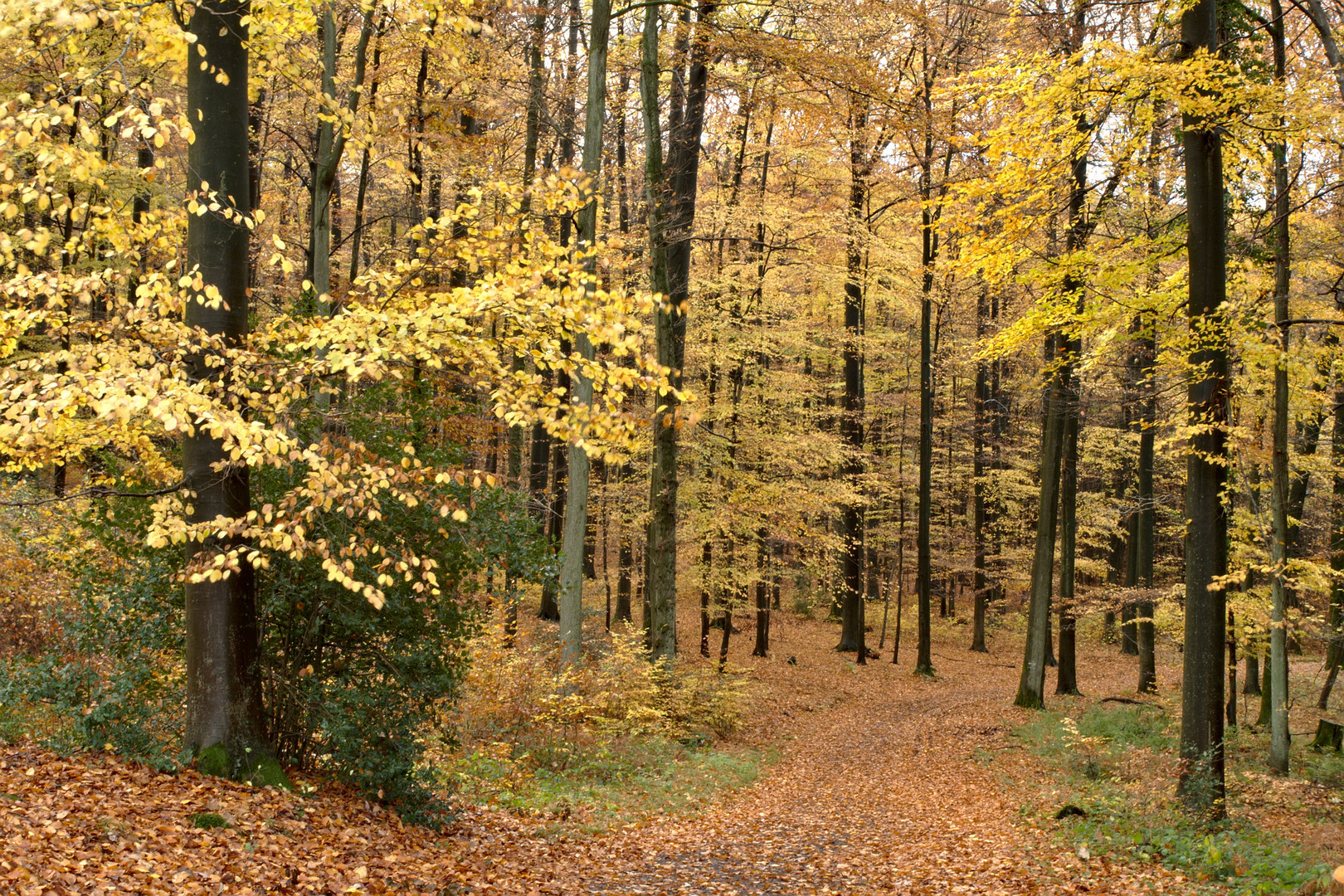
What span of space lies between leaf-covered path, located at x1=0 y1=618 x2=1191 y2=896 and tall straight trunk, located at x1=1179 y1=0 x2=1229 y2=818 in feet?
5.90

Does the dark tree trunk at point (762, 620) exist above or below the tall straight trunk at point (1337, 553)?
below

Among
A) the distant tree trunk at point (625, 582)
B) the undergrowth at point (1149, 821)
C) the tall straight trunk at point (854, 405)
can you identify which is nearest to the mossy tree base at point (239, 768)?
the undergrowth at point (1149, 821)

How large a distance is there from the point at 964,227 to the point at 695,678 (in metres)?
8.10

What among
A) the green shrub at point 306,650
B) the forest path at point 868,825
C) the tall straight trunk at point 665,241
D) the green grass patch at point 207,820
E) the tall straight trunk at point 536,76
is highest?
the tall straight trunk at point 536,76

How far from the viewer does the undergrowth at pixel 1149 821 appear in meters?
6.62

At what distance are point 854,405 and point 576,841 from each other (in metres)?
15.8

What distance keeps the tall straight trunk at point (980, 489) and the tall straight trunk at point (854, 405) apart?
4920mm

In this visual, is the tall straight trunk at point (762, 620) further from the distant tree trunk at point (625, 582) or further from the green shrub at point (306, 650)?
the green shrub at point (306, 650)

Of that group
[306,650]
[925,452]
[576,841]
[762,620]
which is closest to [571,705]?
[576,841]

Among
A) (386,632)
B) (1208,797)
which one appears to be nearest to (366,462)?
(386,632)

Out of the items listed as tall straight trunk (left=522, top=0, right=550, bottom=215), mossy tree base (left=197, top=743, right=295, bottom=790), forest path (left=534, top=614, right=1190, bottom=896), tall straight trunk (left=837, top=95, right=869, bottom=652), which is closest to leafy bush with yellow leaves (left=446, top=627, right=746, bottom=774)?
forest path (left=534, top=614, right=1190, bottom=896)

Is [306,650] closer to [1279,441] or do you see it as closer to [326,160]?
[326,160]

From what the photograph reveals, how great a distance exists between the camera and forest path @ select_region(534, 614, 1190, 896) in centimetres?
688

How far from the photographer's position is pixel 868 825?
364 inches
